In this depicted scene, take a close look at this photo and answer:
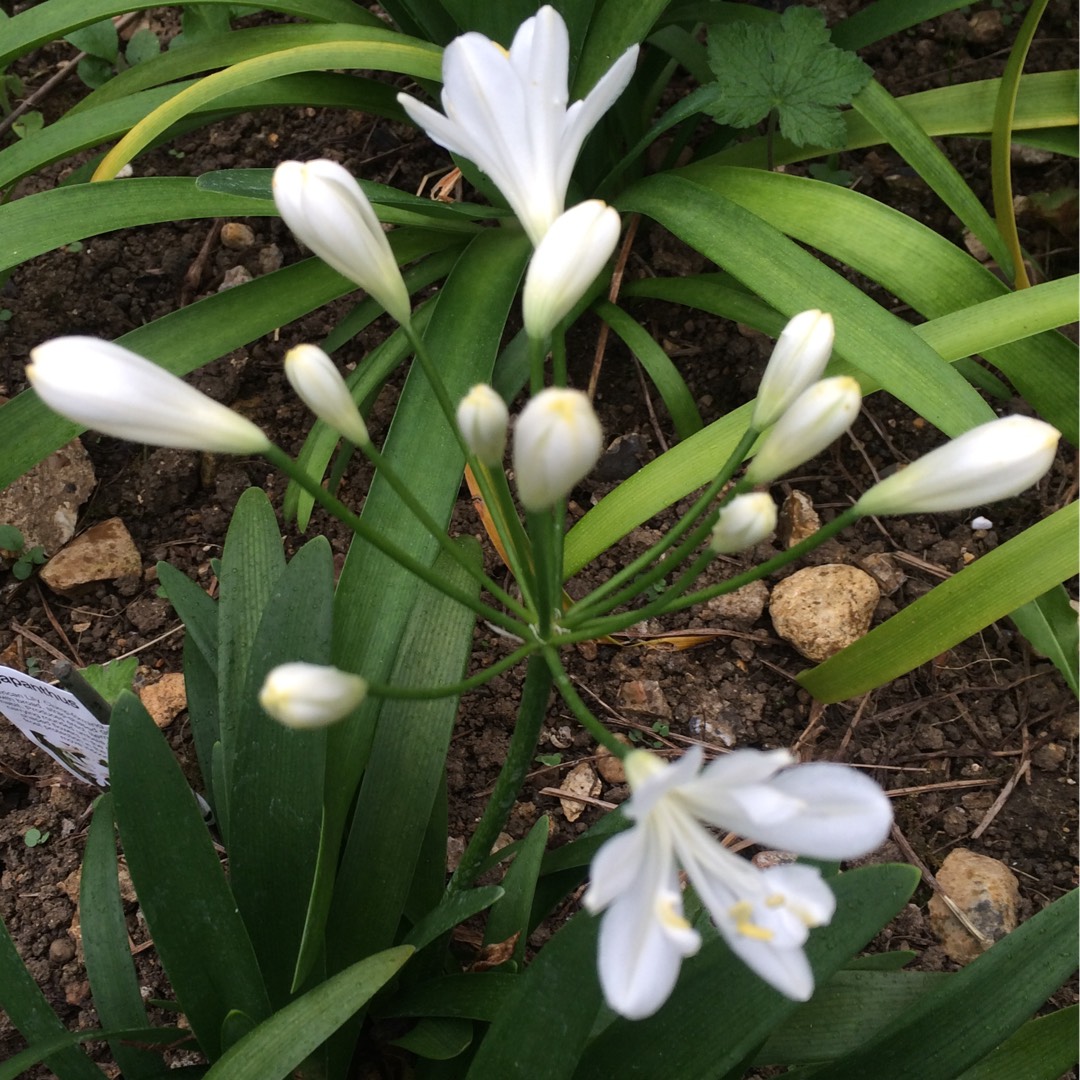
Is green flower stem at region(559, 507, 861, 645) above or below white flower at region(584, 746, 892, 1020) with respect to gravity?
above

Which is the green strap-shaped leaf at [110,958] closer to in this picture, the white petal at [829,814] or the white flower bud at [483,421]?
the white flower bud at [483,421]

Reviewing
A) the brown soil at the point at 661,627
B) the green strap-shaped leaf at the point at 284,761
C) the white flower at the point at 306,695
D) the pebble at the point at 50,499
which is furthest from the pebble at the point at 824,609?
the pebble at the point at 50,499

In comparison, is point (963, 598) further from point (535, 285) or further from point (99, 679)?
point (99, 679)

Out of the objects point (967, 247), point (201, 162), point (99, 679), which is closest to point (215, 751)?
point (99, 679)

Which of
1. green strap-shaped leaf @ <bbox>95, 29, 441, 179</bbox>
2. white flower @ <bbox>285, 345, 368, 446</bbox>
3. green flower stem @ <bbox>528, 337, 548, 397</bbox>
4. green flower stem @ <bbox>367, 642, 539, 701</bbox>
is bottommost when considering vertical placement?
green flower stem @ <bbox>367, 642, 539, 701</bbox>

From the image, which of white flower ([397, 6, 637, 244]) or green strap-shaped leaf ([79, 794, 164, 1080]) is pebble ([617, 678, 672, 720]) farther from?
white flower ([397, 6, 637, 244])

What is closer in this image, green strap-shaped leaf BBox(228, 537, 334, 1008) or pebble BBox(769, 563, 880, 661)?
green strap-shaped leaf BBox(228, 537, 334, 1008)

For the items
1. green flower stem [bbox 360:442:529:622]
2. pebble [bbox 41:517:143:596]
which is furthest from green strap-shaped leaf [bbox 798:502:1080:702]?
pebble [bbox 41:517:143:596]
